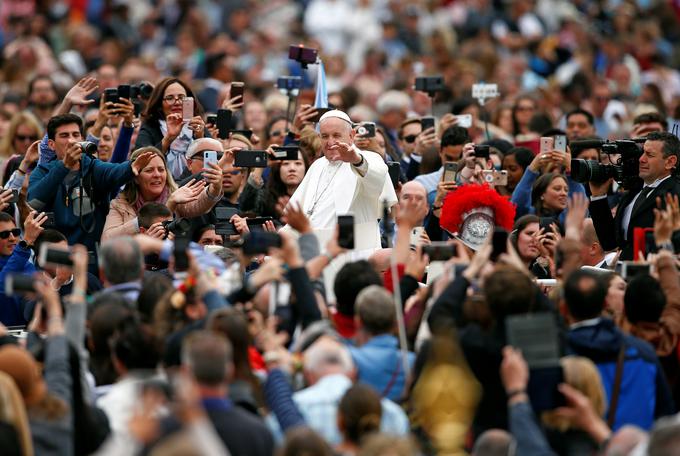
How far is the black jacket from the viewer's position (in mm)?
10141

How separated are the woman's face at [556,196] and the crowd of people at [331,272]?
2 cm

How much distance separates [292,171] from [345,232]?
3.35 m

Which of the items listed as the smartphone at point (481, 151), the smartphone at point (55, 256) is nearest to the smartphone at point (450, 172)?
the smartphone at point (481, 151)

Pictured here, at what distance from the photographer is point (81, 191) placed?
408 inches

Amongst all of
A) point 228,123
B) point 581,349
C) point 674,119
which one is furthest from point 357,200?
point 674,119

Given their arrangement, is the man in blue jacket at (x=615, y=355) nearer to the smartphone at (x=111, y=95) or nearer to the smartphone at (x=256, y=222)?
the smartphone at (x=256, y=222)

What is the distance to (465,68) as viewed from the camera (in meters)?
18.8

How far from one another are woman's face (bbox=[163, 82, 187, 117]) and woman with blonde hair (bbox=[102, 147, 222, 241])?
679 millimetres

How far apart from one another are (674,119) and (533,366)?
8.89m

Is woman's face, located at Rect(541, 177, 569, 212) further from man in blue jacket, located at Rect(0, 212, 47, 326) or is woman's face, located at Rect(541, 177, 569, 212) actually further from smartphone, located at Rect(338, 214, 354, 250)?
man in blue jacket, located at Rect(0, 212, 47, 326)

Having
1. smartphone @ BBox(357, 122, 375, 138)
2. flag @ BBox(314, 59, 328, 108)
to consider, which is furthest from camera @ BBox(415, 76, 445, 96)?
smartphone @ BBox(357, 122, 375, 138)

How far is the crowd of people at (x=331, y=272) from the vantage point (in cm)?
650

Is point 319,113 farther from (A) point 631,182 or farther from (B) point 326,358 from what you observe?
(B) point 326,358

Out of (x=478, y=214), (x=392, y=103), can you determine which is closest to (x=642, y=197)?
(x=478, y=214)
